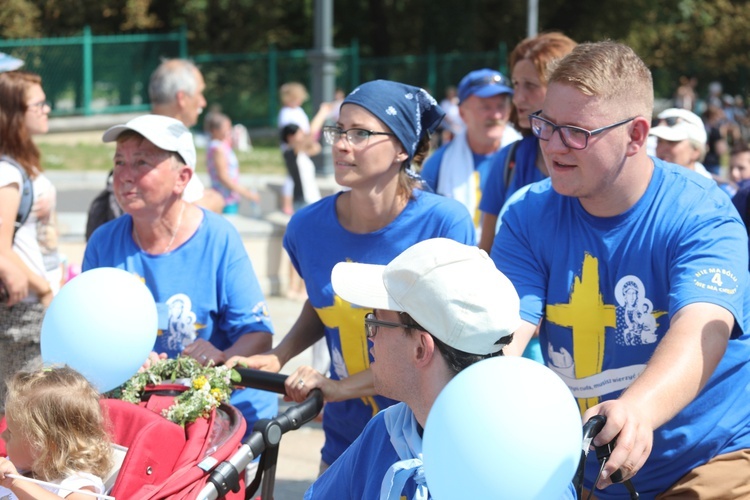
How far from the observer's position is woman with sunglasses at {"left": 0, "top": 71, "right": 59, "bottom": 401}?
16.7ft

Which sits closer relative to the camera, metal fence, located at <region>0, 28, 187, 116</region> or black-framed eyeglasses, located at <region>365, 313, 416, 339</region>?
black-framed eyeglasses, located at <region>365, 313, 416, 339</region>

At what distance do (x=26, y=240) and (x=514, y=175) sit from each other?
2.59m

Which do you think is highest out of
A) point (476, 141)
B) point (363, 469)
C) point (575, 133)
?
point (575, 133)

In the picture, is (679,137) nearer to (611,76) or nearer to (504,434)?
(611,76)

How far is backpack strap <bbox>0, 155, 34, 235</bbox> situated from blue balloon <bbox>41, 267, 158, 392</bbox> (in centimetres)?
181

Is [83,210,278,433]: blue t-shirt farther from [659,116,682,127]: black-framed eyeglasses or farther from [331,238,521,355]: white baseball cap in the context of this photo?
[659,116,682,127]: black-framed eyeglasses

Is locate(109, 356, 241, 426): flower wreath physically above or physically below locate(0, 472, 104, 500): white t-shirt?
above

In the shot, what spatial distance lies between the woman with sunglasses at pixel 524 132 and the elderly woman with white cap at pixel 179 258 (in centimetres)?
144

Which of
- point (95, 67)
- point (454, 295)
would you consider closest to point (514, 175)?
point (454, 295)

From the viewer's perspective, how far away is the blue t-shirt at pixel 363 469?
2518 millimetres

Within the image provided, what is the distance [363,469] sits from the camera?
2.60 m

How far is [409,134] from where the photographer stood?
3.94 meters

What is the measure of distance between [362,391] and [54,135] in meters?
22.4

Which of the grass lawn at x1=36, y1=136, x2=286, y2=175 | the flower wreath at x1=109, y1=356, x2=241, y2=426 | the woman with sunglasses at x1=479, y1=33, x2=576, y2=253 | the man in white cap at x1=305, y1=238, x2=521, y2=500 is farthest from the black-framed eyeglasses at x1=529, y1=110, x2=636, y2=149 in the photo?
the grass lawn at x1=36, y1=136, x2=286, y2=175
